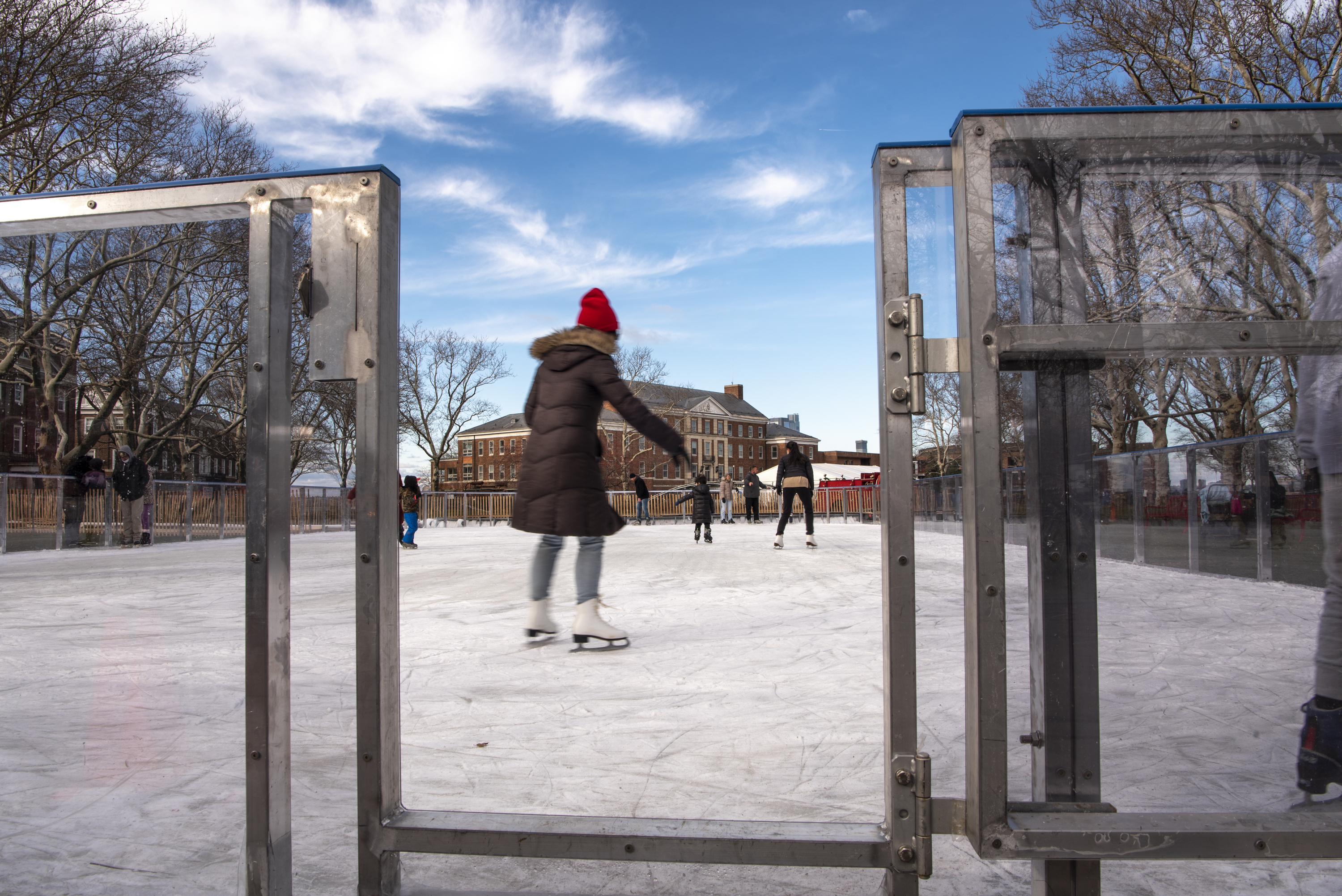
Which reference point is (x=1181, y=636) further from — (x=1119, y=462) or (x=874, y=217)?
(x=874, y=217)

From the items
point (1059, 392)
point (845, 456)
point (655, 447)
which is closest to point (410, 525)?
point (1059, 392)

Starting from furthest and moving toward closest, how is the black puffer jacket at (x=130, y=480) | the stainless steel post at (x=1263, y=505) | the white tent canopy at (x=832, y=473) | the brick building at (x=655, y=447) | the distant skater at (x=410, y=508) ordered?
the white tent canopy at (x=832, y=473) < the brick building at (x=655, y=447) < the black puffer jacket at (x=130, y=480) < the distant skater at (x=410, y=508) < the stainless steel post at (x=1263, y=505)

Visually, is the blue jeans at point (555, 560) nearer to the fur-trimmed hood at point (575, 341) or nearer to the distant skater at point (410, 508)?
the fur-trimmed hood at point (575, 341)

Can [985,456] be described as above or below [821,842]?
above

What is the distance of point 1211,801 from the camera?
1.68 metres

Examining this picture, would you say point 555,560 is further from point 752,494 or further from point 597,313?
point 752,494

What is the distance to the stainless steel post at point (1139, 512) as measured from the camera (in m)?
2.14

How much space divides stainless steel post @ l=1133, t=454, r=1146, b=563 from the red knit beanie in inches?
65.2

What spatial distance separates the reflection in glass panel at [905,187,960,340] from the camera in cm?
167

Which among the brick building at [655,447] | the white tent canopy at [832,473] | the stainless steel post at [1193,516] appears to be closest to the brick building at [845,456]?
the brick building at [655,447]

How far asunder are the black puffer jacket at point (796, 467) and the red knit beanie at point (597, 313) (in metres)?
8.85

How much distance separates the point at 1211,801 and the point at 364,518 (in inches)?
71.4

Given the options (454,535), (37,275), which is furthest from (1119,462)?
(454,535)

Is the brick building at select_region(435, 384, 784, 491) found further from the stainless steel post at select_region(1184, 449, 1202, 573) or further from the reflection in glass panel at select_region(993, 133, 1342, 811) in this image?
the reflection in glass panel at select_region(993, 133, 1342, 811)
